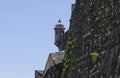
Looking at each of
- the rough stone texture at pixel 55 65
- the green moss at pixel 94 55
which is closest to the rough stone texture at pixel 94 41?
the green moss at pixel 94 55

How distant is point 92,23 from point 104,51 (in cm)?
324

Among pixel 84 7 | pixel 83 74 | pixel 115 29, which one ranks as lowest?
pixel 83 74

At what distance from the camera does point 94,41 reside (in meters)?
24.7

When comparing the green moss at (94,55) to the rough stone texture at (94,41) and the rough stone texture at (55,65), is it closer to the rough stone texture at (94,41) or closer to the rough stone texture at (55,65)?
the rough stone texture at (94,41)

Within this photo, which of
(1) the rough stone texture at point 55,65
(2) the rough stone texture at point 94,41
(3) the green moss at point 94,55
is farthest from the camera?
(1) the rough stone texture at point 55,65

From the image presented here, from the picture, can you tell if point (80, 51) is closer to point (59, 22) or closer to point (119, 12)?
point (119, 12)

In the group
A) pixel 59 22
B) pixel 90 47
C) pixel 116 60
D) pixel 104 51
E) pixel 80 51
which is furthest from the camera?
pixel 59 22

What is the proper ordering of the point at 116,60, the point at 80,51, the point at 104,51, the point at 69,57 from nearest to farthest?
the point at 116,60
the point at 104,51
the point at 80,51
the point at 69,57

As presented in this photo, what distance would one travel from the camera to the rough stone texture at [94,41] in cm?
2186

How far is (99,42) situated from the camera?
23.9m

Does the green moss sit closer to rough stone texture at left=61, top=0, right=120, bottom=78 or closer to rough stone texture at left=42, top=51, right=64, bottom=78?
rough stone texture at left=61, top=0, right=120, bottom=78

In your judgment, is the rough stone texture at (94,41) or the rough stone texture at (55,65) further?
the rough stone texture at (55,65)

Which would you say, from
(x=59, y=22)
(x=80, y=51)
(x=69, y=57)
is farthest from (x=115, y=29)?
(x=59, y=22)

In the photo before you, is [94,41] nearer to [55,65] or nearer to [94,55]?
[94,55]
